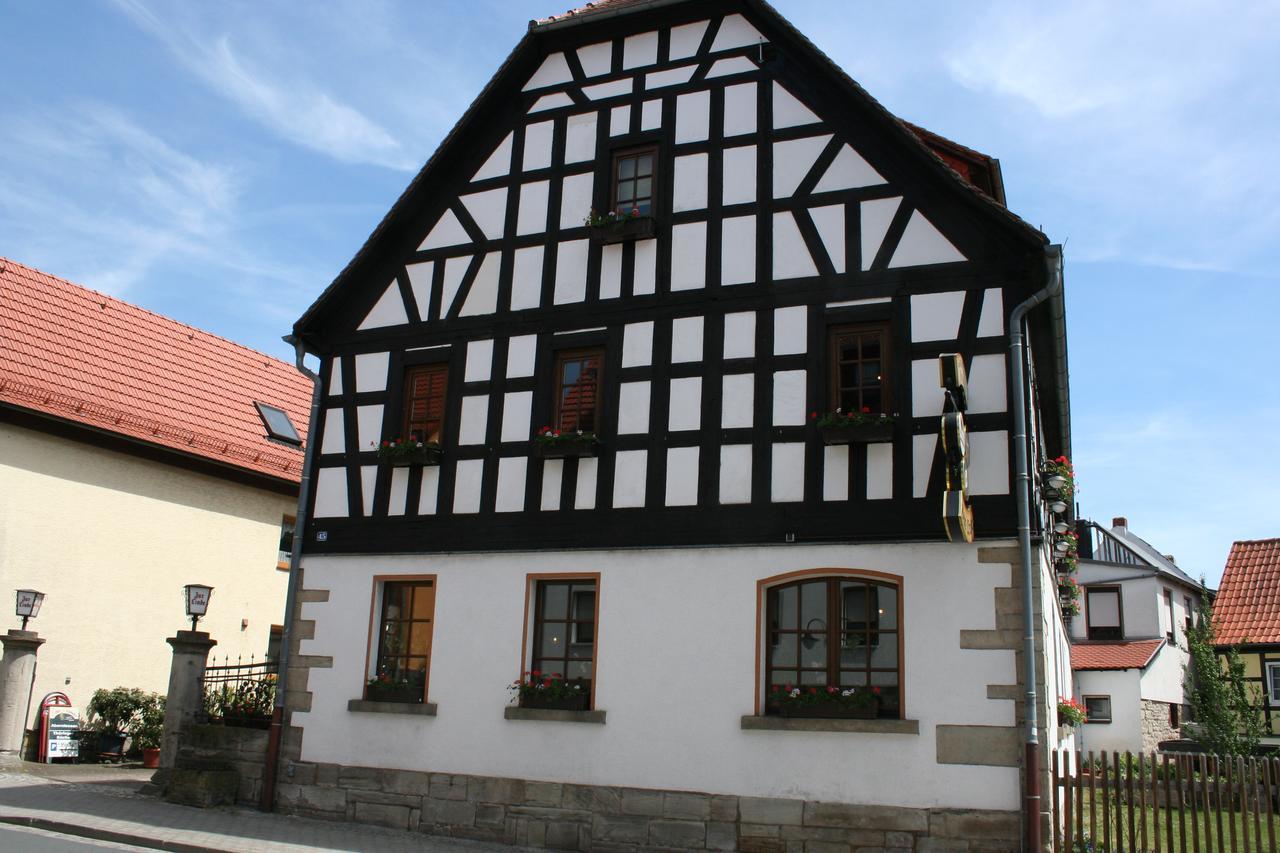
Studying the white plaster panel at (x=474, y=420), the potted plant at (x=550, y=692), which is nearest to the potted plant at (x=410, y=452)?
the white plaster panel at (x=474, y=420)

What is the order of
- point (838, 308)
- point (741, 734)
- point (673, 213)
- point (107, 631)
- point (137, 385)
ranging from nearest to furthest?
1. point (741, 734)
2. point (838, 308)
3. point (673, 213)
4. point (107, 631)
5. point (137, 385)

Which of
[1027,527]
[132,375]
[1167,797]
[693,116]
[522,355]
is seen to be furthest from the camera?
[132,375]

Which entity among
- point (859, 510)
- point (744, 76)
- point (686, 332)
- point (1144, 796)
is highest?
point (744, 76)

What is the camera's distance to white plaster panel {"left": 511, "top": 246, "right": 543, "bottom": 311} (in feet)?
46.9

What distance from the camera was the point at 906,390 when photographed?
38.9ft

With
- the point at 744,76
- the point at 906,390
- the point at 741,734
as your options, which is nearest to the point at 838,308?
the point at 906,390

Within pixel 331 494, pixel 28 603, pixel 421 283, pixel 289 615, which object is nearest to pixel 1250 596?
pixel 421 283

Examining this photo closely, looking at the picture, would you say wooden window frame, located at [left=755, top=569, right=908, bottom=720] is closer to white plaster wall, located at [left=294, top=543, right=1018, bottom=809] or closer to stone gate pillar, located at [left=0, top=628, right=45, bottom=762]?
white plaster wall, located at [left=294, top=543, right=1018, bottom=809]

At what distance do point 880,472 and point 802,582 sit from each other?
140cm

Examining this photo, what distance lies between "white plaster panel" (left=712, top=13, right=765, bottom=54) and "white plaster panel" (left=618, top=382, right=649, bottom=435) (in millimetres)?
4339

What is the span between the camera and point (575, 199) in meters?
14.4

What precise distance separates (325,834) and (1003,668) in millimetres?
7380

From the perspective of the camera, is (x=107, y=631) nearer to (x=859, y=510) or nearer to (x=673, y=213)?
(x=673, y=213)

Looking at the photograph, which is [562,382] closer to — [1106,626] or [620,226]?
[620,226]
